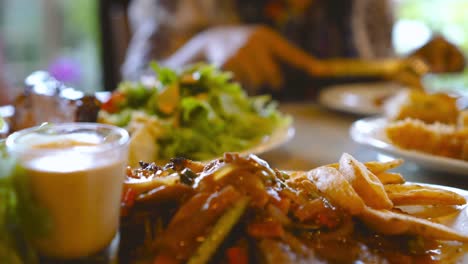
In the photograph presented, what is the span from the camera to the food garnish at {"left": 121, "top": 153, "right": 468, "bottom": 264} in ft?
3.26

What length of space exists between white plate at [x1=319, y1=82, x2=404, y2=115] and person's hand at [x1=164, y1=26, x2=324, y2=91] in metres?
0.30

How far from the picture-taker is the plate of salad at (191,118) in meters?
2.11

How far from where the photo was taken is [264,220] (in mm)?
1027

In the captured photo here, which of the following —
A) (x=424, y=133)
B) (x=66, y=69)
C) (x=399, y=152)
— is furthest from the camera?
(x=66, y=69)

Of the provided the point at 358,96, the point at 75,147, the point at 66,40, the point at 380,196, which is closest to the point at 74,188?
the point at 75,147

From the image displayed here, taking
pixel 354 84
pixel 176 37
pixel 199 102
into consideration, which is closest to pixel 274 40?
pixel 354 84

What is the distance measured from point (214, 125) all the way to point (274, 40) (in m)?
1.62

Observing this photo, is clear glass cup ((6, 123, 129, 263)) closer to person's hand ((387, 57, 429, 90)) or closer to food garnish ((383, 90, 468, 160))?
food garnish ((383, 90, 468, 160))

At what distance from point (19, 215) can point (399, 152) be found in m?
1.41

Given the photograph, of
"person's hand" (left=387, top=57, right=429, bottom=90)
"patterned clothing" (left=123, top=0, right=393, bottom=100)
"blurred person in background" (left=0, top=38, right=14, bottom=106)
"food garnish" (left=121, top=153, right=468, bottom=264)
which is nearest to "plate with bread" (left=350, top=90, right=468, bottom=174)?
"food garnish" (left=121, top=153, right=468, bottom=264)

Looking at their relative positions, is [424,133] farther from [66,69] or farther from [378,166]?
[66,69]

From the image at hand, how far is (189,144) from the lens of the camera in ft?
7.10

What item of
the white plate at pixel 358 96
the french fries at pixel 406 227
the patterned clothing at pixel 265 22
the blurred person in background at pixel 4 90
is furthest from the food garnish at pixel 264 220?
the blurred person in background at pixel 4 90

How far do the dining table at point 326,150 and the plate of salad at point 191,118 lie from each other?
85mm
